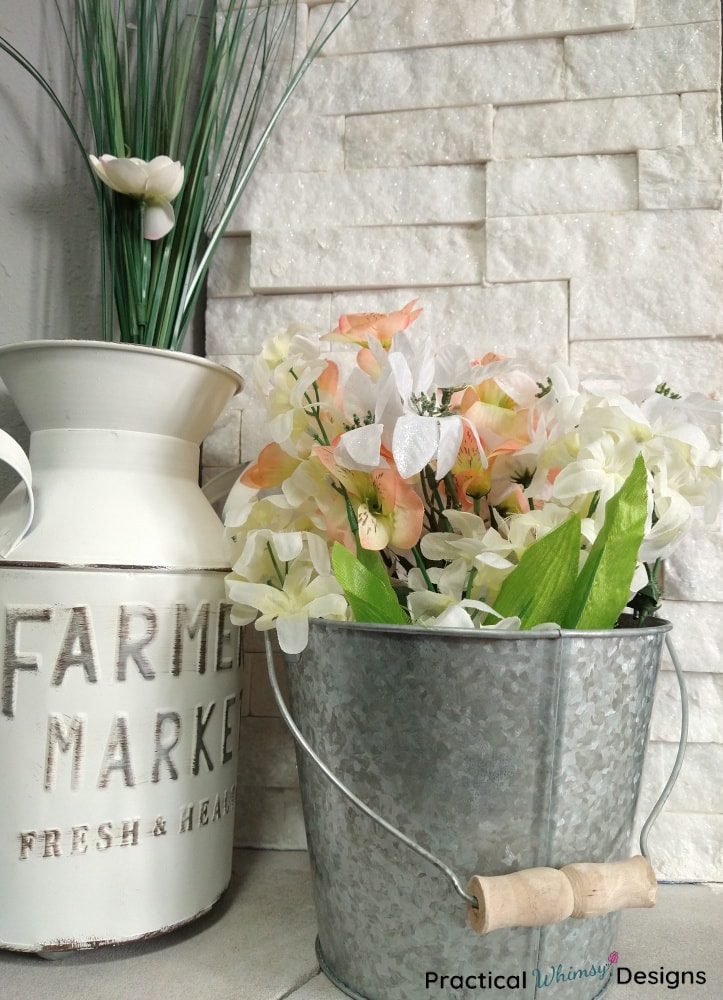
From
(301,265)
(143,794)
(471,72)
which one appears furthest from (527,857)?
(471,72)

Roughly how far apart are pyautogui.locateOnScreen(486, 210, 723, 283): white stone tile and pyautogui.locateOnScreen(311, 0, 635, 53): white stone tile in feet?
0.60

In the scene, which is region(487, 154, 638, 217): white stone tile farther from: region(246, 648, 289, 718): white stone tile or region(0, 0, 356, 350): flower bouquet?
region(246, 648, 289, 718): white stone tile

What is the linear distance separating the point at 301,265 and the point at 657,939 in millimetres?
656

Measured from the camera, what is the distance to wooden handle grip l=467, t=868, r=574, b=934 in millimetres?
409

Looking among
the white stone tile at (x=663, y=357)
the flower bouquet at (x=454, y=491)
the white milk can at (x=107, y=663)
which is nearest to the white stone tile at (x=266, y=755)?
the white milk can at (x=107, y=663)

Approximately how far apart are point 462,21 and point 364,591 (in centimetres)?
61

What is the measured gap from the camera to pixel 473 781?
0.45m

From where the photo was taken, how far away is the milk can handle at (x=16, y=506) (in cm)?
53

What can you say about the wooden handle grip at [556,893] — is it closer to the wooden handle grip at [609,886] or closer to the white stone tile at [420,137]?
the wooden handle grip at [609,886]

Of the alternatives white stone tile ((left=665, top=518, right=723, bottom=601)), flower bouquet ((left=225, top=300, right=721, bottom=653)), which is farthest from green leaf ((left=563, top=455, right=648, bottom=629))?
white stone tile ((left=665, top=518, right=723, bottom=601))

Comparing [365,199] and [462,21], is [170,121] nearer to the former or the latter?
[365,199]

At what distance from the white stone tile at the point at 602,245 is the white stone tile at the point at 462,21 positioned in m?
0.18

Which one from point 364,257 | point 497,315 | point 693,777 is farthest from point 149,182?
point 693,777

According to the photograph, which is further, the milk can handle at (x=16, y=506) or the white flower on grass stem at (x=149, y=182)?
the white flower on grass stem at (x=149, y=182)
